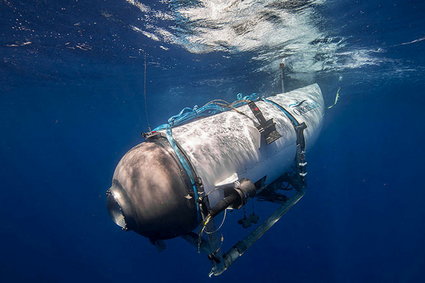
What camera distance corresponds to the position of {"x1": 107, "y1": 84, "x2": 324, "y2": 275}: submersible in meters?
2.74

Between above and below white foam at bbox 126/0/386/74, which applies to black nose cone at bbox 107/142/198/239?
below

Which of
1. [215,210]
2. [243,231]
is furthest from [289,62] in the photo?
[243,231]

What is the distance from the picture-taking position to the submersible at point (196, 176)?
108 inches

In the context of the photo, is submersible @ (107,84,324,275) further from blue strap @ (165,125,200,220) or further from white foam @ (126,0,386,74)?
white foam @ (126,0,386,74)

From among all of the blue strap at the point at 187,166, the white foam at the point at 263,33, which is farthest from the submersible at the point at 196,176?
the white foam at the point at 263,33

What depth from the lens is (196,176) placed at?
2.79 m

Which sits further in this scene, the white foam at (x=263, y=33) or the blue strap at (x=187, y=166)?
the white foam at (x=263, y=33)

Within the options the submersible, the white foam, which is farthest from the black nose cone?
the white foam

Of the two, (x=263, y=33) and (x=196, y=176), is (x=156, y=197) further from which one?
(x=263, y=33)

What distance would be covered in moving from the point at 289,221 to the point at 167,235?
744 inches

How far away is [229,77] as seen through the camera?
16562 millimetres

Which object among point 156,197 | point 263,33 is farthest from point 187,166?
point 263,33

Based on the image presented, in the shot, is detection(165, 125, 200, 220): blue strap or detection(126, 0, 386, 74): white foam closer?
detection(165, 125, 200, 220): blue strap

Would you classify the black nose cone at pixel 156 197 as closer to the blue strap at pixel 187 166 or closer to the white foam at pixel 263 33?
the blue strap at pixel 187 166
